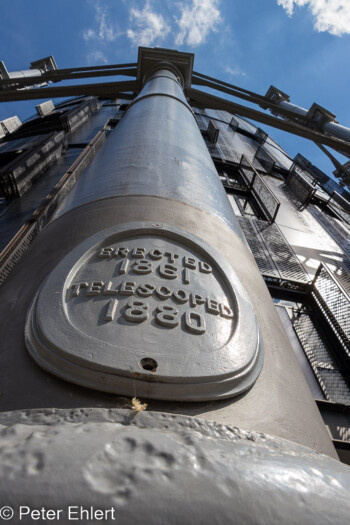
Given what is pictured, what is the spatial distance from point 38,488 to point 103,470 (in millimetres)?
133

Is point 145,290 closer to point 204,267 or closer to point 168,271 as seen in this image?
point 168,271

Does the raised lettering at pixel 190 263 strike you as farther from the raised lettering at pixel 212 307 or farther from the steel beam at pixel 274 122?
the steel beam at pixel 274 122

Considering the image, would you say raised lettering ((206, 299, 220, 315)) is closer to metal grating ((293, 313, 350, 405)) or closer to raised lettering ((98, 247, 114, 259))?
raised lettering ((98, 247, 114, 259))

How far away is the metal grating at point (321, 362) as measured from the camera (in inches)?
181

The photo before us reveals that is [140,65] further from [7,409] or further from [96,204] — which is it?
[7,409]

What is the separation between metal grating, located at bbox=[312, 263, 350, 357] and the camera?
5082 mm

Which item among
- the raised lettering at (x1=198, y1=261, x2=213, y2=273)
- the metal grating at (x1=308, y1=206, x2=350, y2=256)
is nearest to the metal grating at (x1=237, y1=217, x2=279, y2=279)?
the metal grating at (x1=308, y1=206, x2=350, y2=256)

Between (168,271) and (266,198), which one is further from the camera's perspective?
(266,198)

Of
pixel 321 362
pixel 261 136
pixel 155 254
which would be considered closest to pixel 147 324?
pixel 155 254

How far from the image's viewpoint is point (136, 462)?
71 centimetres

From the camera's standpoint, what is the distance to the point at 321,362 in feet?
16.4

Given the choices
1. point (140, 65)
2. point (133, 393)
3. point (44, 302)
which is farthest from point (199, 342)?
point (140, 65)

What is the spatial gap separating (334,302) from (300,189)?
6342 mm

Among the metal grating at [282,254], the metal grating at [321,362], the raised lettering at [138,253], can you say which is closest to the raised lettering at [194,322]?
the raised lettering at [138,253]
